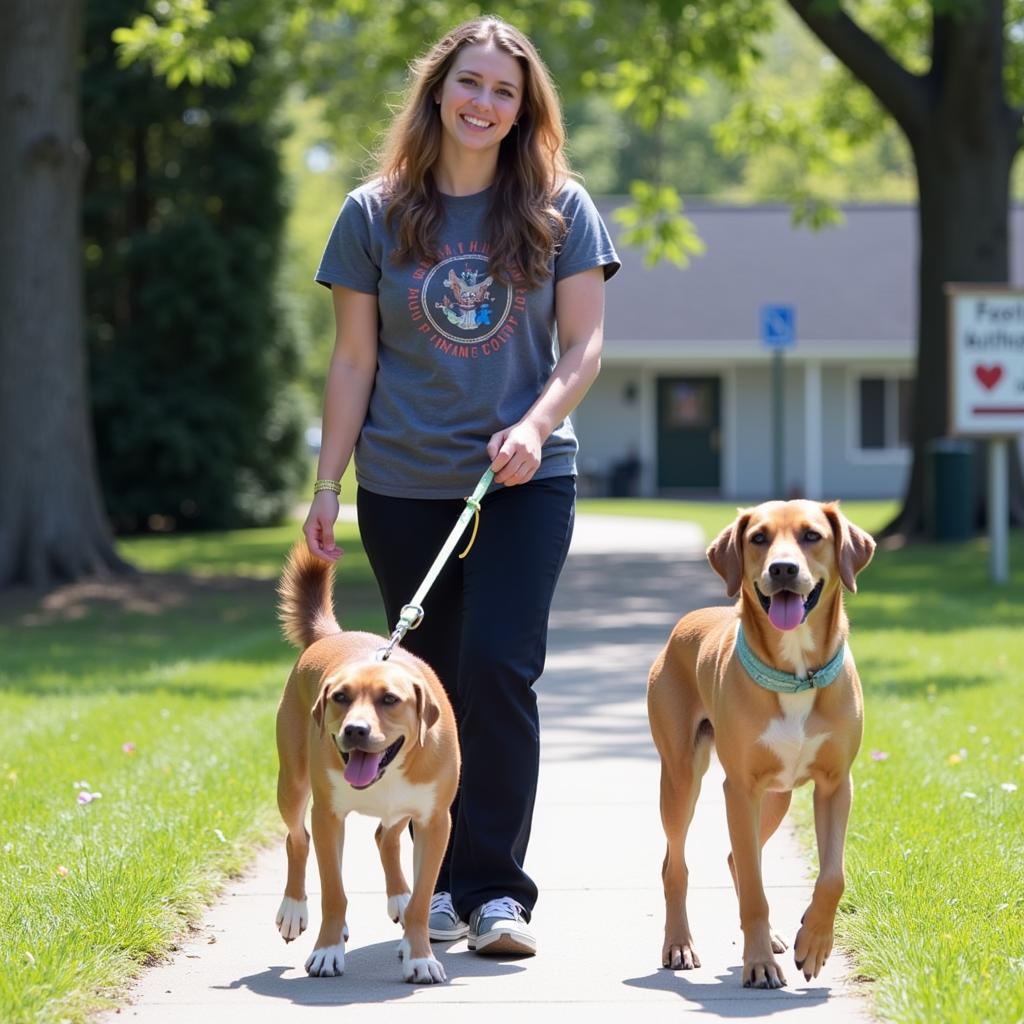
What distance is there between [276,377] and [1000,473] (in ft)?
51.5

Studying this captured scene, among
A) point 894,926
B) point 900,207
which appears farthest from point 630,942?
point 900,207

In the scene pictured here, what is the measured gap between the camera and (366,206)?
5.40 meters

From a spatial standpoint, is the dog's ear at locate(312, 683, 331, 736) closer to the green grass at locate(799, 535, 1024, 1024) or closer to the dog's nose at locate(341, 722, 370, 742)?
the dog's nose at locate(341, 722, 370, 742)

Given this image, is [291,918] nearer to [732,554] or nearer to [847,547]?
[732,554]

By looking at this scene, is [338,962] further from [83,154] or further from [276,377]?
[276,377]

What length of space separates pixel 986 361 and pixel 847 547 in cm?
1186

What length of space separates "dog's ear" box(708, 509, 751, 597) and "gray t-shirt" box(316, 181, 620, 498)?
2.23 ft

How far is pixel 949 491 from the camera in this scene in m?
19.5

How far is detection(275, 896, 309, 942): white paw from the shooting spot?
16.9 ft

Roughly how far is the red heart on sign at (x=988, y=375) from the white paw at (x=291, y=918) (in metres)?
12.1

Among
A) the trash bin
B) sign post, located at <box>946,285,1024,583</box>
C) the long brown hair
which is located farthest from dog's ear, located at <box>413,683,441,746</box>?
the trash bin

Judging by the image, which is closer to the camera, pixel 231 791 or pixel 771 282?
pixel 231 791

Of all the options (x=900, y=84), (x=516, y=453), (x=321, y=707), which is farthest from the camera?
(x=900, y=84)

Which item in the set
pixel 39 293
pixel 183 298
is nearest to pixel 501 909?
pixel 39 293
